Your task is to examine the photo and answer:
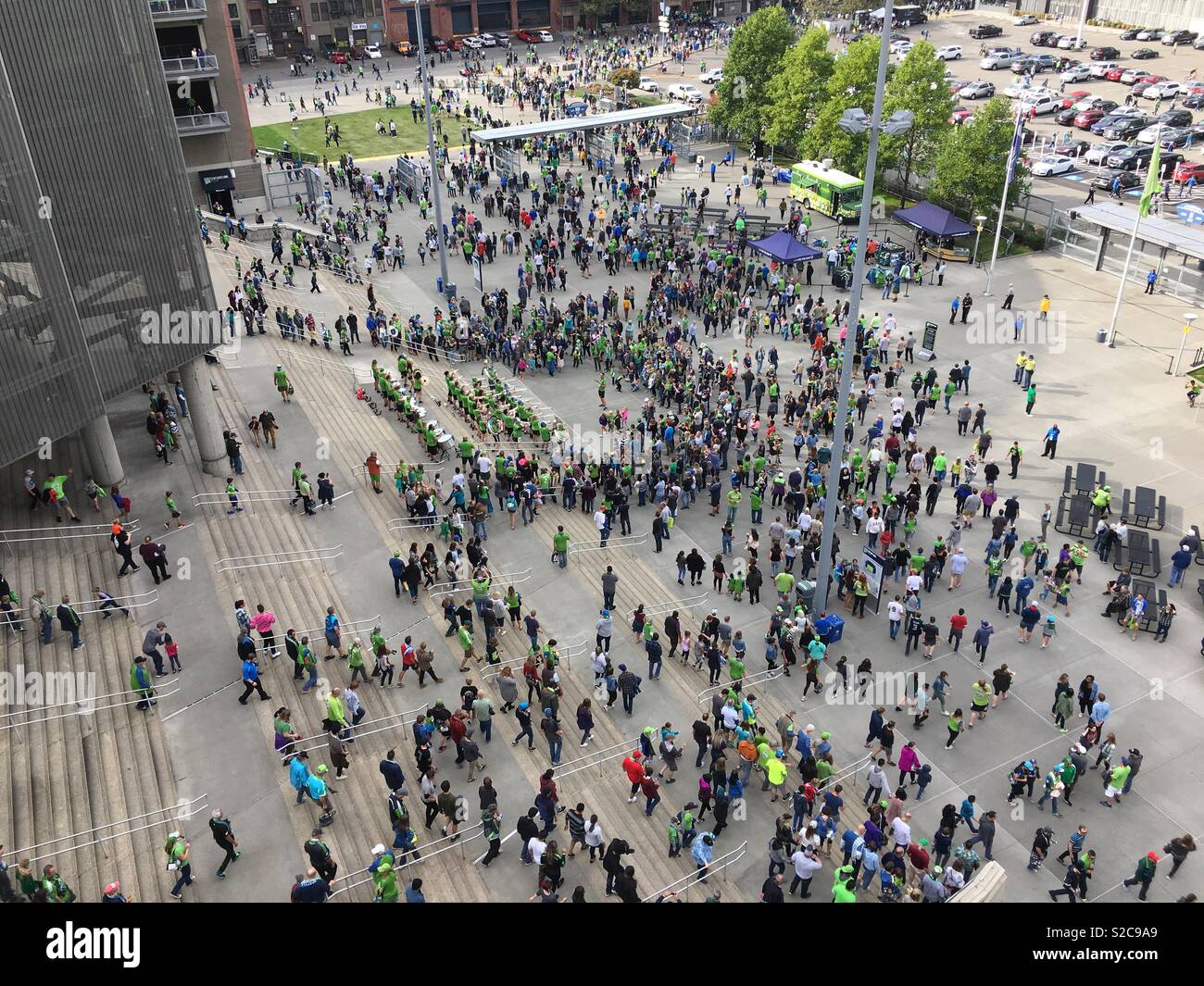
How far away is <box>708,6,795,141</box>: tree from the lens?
186 feet

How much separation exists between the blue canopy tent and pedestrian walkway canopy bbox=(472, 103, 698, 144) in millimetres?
19496

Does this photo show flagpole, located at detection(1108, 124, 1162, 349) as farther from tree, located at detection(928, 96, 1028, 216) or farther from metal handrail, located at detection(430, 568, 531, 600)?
metal handrail, located at detection(430, 568, 531, 600)

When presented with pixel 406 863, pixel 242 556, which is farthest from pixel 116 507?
pixel 406 863

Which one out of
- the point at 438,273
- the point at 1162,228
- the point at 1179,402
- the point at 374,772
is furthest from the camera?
the point at 438,273

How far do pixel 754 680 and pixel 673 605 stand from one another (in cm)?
315

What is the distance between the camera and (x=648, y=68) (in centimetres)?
8912

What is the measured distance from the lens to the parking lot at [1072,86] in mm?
54969

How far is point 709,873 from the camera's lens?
16.8 meters

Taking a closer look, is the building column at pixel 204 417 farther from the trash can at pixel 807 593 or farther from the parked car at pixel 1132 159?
the parked car at pixel 1132 159

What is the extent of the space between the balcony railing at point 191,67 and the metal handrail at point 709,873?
148 ft

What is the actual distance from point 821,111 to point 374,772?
143 ft

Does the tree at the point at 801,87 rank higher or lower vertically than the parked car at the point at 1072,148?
higher

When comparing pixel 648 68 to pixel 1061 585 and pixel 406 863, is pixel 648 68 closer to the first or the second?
pixel 1061 585

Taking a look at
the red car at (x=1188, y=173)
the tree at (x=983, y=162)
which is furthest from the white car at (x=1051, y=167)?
the tree at (x=983, y=162)
